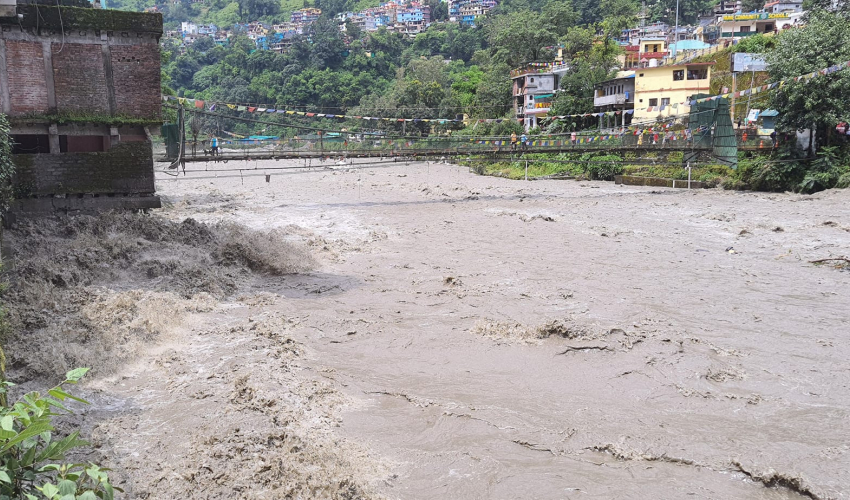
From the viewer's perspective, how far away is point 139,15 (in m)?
15.3

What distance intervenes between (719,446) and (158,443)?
16.4 ft

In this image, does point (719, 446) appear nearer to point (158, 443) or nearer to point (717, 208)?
point (158, 443)

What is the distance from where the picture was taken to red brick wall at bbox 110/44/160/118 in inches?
603

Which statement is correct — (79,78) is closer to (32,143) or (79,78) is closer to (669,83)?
(32,143)

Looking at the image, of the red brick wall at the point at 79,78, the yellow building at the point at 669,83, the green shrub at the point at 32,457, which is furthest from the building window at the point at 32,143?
the yellow building at the point at 669,83

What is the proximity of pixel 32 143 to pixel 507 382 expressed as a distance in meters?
13.4

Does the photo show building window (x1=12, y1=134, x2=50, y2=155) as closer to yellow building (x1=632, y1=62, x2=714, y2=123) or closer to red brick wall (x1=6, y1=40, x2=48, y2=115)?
red brick wall (x1=6, y1=40, x2=48, y2=115)

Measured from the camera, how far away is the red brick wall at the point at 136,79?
1530 centimetres

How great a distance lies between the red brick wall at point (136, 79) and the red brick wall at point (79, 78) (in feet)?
0.98

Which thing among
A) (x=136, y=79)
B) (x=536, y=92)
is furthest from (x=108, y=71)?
(x=536, y=92)

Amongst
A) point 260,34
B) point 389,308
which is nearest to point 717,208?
point 389,308

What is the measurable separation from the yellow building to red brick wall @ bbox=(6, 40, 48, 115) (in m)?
29.3

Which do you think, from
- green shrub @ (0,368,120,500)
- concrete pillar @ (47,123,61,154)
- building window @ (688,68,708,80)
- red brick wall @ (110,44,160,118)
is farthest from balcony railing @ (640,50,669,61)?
green shrub @ (0,368,120,500)

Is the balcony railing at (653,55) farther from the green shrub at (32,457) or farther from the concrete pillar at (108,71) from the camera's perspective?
the green shrub at (32,457)
